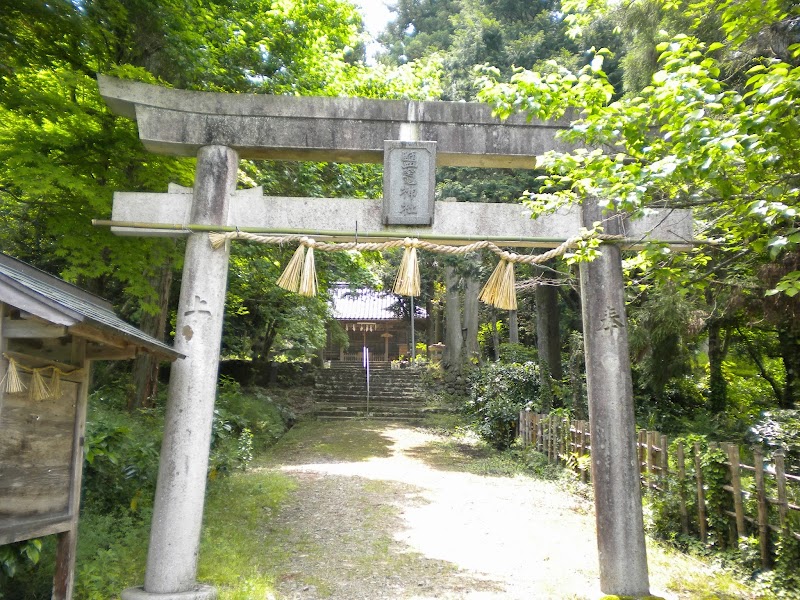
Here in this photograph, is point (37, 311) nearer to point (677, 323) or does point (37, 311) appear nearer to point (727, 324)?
point (677, 323)

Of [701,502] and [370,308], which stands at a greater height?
[370,308]

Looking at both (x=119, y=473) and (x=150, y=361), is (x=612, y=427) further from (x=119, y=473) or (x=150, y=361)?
(x=150, y=361)

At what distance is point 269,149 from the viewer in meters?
5.29

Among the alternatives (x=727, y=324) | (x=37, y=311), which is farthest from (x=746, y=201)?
(x=727, y=324)

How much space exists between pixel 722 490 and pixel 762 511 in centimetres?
62

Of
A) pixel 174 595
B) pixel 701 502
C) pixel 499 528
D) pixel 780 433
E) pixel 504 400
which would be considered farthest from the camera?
pixel 504 400

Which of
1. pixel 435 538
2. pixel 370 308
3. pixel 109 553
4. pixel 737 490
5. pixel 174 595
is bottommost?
pixel 435 538

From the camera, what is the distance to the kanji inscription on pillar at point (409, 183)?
204 inches

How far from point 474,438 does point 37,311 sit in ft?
43.2

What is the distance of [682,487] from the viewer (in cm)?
654

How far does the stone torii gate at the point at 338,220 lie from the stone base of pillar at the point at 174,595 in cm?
35

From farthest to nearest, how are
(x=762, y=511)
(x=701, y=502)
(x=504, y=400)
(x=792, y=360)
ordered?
(x=504, y=400) < (x=792, y=360) < (x=701, y=502) < (x=762, y=511)

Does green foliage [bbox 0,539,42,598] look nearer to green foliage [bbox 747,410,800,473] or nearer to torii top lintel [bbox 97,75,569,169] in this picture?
torii top lintel [bbox 97,75,569,169]

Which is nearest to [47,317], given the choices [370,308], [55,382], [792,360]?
[55,382]
